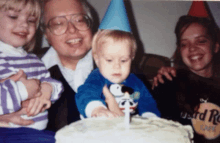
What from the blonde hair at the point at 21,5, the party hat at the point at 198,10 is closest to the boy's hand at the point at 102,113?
the blonde hair at the point at 21,5

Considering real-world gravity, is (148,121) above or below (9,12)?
below

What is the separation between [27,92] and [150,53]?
0.79m

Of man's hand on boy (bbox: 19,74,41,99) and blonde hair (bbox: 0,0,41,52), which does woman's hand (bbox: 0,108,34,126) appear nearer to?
man's hand on boy (bbox: 19,74,41,99)

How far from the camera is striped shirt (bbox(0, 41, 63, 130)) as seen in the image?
608mm

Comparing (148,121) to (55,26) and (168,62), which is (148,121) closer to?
(55,26)

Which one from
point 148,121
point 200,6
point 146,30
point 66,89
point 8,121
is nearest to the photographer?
point 148,121

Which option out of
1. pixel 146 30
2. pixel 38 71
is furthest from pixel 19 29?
pixel 146 30

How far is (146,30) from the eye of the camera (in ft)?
3.99

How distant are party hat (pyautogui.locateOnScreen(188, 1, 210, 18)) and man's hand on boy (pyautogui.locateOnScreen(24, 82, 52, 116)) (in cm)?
86

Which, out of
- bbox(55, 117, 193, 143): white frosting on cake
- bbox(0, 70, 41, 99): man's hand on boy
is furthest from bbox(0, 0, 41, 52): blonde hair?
bbox(55, 117, 193, 143): white frosting on cake

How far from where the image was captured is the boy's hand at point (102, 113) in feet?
1.94

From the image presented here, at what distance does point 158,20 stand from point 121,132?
0.91 meters

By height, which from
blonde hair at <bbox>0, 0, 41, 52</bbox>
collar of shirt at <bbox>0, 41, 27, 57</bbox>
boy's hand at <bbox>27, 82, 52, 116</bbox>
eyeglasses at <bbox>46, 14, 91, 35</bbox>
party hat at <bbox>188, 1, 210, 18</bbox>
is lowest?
boy's hand at <bbox>27, 82, 52, 116</bbox>

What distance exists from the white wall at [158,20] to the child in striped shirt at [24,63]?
0.63 m
